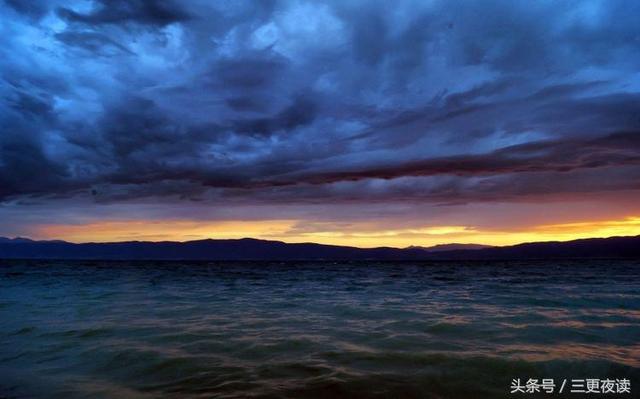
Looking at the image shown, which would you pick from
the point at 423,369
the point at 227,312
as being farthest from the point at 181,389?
the point at 227,312

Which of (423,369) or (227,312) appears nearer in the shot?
(423,369)

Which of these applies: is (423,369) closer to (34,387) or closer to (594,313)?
(34,387)

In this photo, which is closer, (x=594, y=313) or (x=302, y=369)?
(x=302, y=369)

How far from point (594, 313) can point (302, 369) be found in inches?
532

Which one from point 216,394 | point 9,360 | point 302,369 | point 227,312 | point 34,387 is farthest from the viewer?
point 227,312

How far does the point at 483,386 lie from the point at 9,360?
10904 mm

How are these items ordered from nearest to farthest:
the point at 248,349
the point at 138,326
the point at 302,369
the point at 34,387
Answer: the point at 34,387 < the point at 302,369 < the point at 248,349 < the point at 138,326

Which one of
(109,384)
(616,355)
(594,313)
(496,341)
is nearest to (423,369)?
(496,341)

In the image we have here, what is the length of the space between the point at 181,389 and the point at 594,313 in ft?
52.6

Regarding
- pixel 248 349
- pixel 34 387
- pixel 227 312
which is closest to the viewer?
pixel 34 387

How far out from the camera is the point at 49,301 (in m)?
21.5

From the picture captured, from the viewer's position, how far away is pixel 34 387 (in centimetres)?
778

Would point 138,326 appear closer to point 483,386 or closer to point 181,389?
point 181,389

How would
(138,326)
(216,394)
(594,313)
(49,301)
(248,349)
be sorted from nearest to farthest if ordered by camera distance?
(216,394), (248,349), (138,326), (594,313), (49,301)
